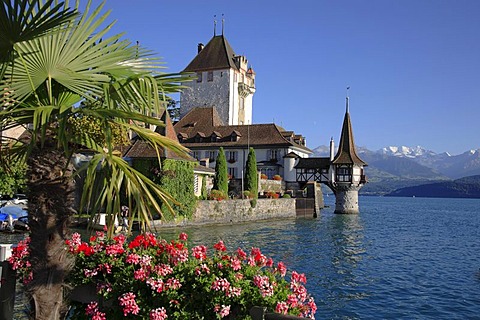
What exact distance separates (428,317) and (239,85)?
6597cm

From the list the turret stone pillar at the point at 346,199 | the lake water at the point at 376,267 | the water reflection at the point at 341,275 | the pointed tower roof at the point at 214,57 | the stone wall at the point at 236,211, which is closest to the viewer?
the lake water at the point at 376,267

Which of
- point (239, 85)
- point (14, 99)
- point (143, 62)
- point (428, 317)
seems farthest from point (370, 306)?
point (239, 85)

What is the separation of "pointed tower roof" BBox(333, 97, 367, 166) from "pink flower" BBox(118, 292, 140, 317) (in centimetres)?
5715

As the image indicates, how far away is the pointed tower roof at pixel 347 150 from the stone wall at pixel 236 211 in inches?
439

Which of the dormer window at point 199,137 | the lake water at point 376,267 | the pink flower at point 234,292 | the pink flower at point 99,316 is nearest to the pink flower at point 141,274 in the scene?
the pink flower at point 99,316

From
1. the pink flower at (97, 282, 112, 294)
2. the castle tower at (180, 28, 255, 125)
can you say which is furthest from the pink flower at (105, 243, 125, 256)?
the castle tower at (180, 28, 255, 125)

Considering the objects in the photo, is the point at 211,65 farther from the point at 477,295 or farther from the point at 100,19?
A: the point at 100,19

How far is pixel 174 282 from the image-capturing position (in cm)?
587

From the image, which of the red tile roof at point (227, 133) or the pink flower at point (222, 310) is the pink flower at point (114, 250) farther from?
the red tile roof at point (227, 133)

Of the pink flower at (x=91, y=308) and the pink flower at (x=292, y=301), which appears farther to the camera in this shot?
the pink flower at (x=91, y=308)

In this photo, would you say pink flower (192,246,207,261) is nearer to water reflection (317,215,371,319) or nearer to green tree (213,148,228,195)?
water reflection (317,215,371,319)

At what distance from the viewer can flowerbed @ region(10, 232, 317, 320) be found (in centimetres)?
547

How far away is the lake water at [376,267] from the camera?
15.0 meters

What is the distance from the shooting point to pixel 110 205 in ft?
16.7
